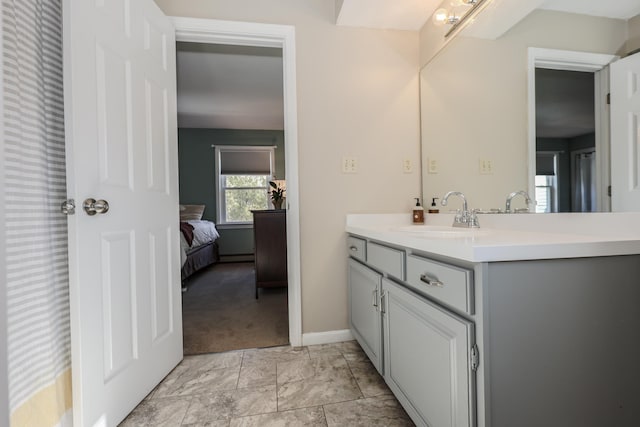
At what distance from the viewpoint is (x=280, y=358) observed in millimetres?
1724

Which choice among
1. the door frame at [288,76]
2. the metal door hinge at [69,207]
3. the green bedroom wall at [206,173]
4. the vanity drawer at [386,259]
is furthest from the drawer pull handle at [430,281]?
the green bedroom wall at [206,173]

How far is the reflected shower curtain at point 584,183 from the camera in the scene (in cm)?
102

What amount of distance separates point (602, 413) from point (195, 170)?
5590mm

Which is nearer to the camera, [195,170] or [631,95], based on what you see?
[631,95]

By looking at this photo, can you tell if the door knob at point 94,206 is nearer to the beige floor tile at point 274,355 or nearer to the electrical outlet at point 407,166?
the beige floor tile at point 274,355

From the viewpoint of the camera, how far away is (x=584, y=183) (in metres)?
1.05

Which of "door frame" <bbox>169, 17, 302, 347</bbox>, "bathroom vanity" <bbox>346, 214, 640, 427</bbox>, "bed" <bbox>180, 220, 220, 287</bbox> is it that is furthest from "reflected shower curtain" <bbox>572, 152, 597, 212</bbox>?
"bed" <bbox>180, 220, 220, 287</bbox>

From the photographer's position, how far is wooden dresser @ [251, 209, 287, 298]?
289 cm

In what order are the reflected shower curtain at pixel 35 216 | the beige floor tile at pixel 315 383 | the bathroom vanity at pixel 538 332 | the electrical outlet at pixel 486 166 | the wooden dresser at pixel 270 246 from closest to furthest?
the bathroom vanity at pixel 538 332
the reflected shower curtain at pixel 35 216
the beige floor tile at pixel 315 383
the electrical outlet at pixel 486 166
the wooden dresser at pixel 270 246

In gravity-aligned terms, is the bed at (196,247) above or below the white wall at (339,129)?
below

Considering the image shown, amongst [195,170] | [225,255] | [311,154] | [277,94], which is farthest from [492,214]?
[195,170]

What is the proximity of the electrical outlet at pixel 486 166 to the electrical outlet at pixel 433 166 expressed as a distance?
35 centimetres

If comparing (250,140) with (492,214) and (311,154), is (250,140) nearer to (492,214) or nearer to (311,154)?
(311,154)

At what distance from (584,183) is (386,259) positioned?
78 centimetres
